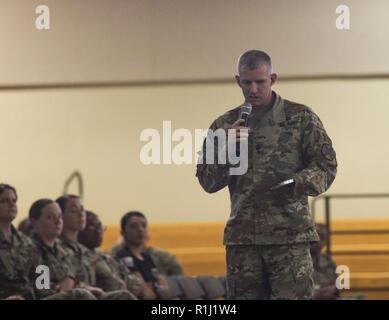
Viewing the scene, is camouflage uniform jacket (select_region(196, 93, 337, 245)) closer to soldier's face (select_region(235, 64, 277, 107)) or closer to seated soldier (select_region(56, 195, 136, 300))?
soldier's face (select_region(235, 64, 277, 107))

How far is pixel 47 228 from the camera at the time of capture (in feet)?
20.3

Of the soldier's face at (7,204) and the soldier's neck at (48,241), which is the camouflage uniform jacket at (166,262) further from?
the soldier's face at (7,204)

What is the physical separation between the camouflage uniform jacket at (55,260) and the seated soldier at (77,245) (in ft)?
0.11

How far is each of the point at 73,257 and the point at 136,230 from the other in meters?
0.33

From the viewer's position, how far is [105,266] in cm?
618

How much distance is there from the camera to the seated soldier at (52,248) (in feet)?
19.7

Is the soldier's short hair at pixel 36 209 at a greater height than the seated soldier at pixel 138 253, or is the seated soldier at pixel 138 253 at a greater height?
the soldier's short hair at pixel 36 209

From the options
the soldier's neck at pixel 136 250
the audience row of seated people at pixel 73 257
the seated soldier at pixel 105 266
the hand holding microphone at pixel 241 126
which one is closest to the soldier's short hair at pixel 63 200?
the audience row of seated people at pixel 73 257

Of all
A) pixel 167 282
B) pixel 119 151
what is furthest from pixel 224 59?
pixel 167 282

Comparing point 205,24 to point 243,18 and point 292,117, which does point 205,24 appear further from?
point 292,117

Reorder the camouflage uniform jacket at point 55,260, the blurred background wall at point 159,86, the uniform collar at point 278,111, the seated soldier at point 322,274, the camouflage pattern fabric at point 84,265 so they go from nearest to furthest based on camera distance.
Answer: the uniform collar at point 278,111, the seated soldier at point 322,274, the blurred background wall at point 159,86, the camouflage uniform jacket at point 55,260, the camouflage pattern fabric at point 84,265

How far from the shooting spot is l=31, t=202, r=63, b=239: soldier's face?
613cm

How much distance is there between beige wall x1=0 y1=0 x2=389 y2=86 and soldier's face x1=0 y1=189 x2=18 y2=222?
1.77ft

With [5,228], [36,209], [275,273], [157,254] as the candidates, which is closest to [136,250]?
[157,254]
